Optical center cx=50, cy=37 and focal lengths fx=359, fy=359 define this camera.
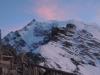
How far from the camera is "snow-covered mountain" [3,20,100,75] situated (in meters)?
79.4

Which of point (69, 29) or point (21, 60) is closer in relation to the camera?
point (21, 60)

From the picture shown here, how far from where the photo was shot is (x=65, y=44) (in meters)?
103

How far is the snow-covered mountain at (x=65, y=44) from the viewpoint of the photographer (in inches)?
3124

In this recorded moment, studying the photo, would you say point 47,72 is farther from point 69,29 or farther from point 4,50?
point 69,29

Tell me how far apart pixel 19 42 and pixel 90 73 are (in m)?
48.0

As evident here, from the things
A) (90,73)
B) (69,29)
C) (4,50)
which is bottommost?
(90,73)

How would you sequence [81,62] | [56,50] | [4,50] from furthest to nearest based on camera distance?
[56,50]
[81,62]
[4,50]

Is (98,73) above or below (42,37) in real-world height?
below

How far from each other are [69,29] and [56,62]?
128 feet

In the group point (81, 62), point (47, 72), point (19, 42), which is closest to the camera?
point (47, 72)

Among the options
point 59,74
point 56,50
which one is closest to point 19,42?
point 56,50

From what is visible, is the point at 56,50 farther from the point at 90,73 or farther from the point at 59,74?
the point at 59,74

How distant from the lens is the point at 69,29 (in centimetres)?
11481

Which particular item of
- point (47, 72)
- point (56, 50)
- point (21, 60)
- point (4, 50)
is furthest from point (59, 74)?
point (56, 50)
